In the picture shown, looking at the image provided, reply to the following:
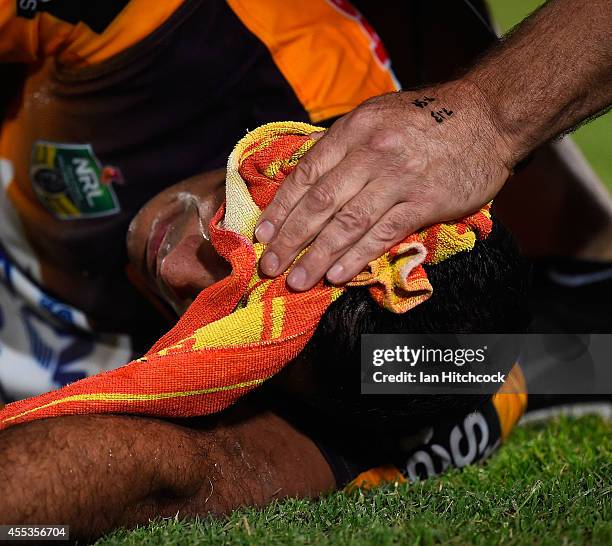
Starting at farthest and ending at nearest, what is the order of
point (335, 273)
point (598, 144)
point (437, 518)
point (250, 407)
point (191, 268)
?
point (598, 144), point (250, 407), point (191, 268), point (335, 273), point (437, 518)

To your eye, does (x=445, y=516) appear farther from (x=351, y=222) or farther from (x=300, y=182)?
(x=300, y=182)

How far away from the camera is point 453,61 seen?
2904mm

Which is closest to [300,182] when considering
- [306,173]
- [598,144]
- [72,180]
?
[306,173]

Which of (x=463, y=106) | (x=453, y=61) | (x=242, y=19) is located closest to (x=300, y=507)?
(x=463, y=106)

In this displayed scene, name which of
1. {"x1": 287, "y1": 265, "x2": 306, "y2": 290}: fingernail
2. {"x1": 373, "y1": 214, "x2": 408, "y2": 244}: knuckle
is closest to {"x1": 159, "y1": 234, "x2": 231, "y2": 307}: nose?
{"x1": 287, "y1": 265, "x2": 306, "y2": 290}: fingernail

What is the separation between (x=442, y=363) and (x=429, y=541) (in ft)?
1.57

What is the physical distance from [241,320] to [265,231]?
17 centimetres

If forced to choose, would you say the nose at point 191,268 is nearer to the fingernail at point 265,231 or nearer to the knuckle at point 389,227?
the fingernail at point 265,231

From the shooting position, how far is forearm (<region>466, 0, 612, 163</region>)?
178cm

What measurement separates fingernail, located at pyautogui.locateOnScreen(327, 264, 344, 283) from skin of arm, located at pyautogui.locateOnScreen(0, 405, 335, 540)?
42cm

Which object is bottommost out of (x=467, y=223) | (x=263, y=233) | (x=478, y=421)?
(x=478, y=421)

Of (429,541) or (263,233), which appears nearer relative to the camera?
(429,541)

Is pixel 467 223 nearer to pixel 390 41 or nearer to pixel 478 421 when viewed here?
pixel 478 421

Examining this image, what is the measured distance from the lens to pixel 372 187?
1680 mm
